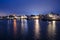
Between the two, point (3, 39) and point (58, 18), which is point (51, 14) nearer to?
point (58, 18)

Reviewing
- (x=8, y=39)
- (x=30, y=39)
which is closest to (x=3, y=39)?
(x=8, y=39)

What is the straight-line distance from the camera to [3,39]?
1230 cm

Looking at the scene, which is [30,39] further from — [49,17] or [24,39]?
[49,17]

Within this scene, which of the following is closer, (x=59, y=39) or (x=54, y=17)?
(x=59, y=39)

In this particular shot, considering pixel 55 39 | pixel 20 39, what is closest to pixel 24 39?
pixel 20 39

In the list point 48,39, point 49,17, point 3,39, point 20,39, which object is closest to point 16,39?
point 20,39

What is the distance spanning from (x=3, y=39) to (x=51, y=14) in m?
82.3

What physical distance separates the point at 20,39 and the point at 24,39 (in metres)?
0.34

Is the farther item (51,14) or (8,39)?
(51,14)

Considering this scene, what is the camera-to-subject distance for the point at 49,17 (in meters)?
89.4

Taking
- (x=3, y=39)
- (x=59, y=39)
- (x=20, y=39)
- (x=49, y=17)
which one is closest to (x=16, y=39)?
(x=20, y=39)

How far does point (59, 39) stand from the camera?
39.4ft

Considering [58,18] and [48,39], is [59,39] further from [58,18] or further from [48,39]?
[58,18]

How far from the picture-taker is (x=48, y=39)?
1206 cm
